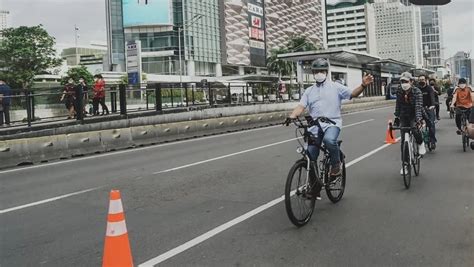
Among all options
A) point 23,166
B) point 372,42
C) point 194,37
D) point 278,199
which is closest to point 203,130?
point 23,166

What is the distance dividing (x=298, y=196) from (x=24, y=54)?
277ft

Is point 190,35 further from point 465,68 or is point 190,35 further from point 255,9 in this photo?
point 465,68

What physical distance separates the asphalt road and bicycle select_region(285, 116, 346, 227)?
Result: 19 cm

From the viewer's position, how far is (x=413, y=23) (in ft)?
420

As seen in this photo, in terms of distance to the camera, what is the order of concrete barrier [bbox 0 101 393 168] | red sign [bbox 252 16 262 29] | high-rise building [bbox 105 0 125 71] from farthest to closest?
red sign [bbox 252 16 262 29] < high-rise building [bbox 105 0 125 71] < concrete barrier [bbox 0 101 393 168]

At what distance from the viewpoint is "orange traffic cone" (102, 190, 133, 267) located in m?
4.07

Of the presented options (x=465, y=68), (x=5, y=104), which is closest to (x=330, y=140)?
(x=5, y=104)

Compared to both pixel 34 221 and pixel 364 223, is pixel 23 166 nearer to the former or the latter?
pixel 34 221

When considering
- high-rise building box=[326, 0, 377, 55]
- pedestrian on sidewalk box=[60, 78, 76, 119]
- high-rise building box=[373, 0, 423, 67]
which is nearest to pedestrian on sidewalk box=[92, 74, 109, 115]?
pedestrian on sidewalk box=[60, 78, 76, 119]

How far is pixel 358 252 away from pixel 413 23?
13305cm

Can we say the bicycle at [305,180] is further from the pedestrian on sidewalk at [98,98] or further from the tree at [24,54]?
the tree at [24,54]

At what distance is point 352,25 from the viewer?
585 feet

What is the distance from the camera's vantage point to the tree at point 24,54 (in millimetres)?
81688

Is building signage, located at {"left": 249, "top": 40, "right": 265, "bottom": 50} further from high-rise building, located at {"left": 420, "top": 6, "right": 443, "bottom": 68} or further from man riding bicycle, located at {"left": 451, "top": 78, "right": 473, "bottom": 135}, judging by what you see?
man riding bicycle, located at {"left": 451, "top": 78, "right": 473, "bottom": 135}
